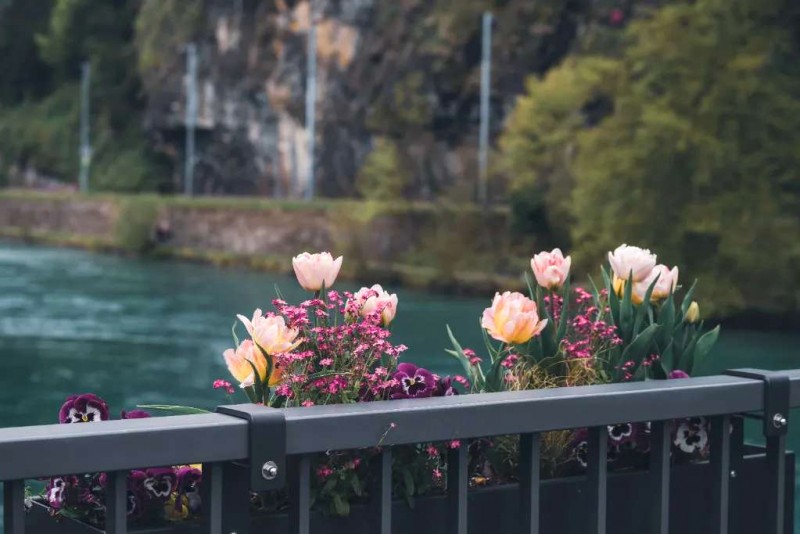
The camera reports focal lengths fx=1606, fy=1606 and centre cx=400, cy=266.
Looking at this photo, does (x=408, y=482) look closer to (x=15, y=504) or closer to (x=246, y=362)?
(x=246, y=362)

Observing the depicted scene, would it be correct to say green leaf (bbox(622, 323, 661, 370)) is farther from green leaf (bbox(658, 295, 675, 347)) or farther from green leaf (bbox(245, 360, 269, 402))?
green leaf (bbox(245, 360, 269, 402))

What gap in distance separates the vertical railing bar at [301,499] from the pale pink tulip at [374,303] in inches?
23.3

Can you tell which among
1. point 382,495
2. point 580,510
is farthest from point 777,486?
point 382,495

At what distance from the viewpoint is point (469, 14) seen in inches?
1993

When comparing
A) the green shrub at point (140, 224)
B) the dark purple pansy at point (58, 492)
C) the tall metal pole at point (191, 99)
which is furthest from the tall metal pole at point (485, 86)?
the dark purple pansy at point (58, 492)

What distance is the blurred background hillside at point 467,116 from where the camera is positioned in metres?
28.7

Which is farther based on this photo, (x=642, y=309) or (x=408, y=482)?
(x=642, y=309)

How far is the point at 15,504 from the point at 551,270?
1.85 m

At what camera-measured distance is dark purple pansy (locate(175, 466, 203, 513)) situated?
3.29 meters

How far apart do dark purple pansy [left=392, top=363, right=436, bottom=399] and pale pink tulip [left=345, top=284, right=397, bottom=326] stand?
13 cm

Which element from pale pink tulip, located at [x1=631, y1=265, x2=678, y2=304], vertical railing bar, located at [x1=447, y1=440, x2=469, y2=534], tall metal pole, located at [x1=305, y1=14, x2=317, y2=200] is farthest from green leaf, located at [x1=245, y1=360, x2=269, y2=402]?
tall metal pole, located at [x1=305, y1=14, x2=317, y2=200]

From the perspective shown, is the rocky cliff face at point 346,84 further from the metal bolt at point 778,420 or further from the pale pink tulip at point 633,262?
the metal bolt at point 778,420

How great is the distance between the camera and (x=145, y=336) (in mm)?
26188

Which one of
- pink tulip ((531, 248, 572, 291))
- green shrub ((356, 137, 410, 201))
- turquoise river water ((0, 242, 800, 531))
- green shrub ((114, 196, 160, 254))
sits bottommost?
turquoise river water ((0, 242, 800, 531))
